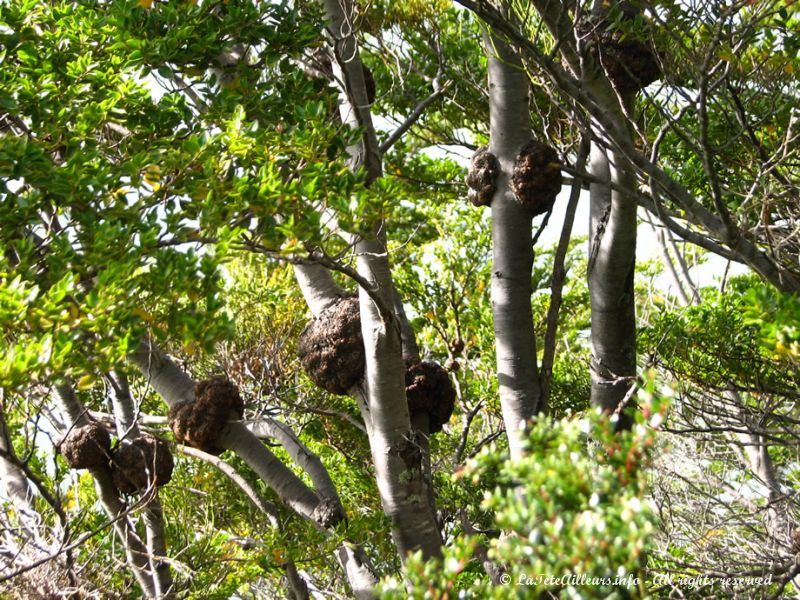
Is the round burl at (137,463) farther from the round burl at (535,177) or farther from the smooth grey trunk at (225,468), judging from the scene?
the round burl at (535,177)

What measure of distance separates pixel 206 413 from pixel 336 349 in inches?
30.2

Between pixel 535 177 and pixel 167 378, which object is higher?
pixel 535 177

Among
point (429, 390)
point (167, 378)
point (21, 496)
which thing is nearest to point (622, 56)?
point (429, 390)

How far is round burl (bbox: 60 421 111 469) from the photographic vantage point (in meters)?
4.04

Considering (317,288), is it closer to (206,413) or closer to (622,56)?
(206,413)

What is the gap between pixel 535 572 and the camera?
1.87 m

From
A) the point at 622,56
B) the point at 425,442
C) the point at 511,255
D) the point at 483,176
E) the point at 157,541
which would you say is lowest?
the point at 157,541

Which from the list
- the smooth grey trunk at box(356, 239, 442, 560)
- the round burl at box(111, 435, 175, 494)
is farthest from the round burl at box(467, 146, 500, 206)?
the round burl at box(111, 435, 175, 494)

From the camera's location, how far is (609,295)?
3779 millimetres

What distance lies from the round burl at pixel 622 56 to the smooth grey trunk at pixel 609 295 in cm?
31

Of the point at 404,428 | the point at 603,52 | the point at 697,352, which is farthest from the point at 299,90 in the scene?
the point at 697,352

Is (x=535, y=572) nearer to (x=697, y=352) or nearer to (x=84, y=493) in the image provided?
(x=697, y=352)

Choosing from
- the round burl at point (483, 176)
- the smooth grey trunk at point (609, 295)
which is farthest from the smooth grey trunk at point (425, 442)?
the round burl at point (483, 176)

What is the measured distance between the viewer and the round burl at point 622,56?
343cm
